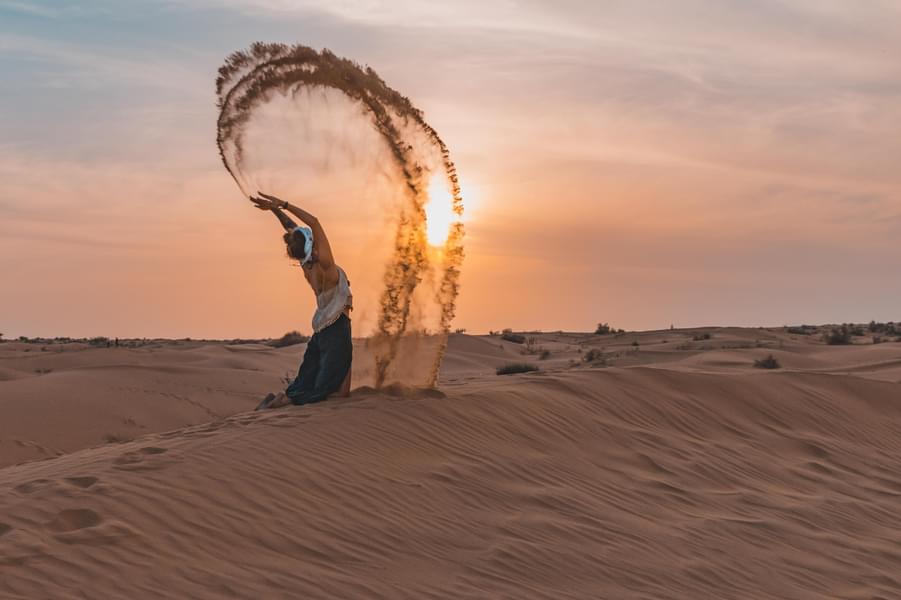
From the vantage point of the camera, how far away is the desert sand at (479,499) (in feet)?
22.4

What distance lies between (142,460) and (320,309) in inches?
114

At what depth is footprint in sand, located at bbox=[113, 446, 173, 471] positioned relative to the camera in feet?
27.2

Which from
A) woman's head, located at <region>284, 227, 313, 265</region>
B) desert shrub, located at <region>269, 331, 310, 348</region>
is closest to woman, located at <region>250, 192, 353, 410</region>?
woman's head, located at <region>284, 227, 313, 265</region>

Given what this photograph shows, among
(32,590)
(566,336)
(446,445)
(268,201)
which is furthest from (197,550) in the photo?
(566,336)

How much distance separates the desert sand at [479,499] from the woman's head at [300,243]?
159cm

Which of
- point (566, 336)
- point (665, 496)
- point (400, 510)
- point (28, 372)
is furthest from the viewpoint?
point (566, 336)

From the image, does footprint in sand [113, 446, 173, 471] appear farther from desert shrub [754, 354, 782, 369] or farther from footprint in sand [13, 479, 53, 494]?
desert shrub [754, 354, 782, 369]

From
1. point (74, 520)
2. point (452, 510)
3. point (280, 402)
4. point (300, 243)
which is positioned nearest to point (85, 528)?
point (74, 520)

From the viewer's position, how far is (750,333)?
40.7 metres

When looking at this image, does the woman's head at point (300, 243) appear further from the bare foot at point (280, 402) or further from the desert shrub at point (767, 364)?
the desert shrub at point (767, 364)

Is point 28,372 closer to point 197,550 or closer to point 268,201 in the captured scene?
point 268,201

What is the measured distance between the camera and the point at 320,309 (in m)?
10.8

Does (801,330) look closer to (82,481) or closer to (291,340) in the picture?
(291,340)

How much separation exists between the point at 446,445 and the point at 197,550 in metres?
3.67
